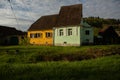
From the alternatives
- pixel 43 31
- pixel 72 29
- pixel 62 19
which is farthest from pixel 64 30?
pixel 43 31

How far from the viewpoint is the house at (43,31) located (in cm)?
3825

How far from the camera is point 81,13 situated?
35125mm

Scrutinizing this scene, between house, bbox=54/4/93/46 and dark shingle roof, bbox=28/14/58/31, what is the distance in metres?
2.07

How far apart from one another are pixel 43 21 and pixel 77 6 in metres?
8.11

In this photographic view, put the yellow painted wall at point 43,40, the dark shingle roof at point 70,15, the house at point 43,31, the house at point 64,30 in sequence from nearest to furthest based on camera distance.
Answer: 1. the house at point 64,30
2. the dark shingle roof at point 70,15
3. the yellow painted wall at point 43,40
4. the house at point 43,31

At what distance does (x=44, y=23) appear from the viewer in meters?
40.6

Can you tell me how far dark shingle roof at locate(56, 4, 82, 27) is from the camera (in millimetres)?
34688

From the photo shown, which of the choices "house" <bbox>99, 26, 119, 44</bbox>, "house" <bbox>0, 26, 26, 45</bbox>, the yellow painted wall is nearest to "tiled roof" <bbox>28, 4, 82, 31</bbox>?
the yellow painted wall

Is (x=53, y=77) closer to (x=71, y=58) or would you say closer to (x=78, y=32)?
(x=71, y=58)

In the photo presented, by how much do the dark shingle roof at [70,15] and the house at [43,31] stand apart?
211 cm

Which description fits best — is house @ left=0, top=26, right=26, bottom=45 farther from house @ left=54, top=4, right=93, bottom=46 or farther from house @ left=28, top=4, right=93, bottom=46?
house @ left=54, top=4, right=93, bottom=46

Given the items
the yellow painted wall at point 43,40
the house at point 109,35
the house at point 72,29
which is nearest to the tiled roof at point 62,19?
the house at point 72,29

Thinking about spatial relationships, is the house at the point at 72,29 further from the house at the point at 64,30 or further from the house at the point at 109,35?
the house at the point at 109,35

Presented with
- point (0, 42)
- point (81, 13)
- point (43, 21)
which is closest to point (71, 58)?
point (81, 13)
